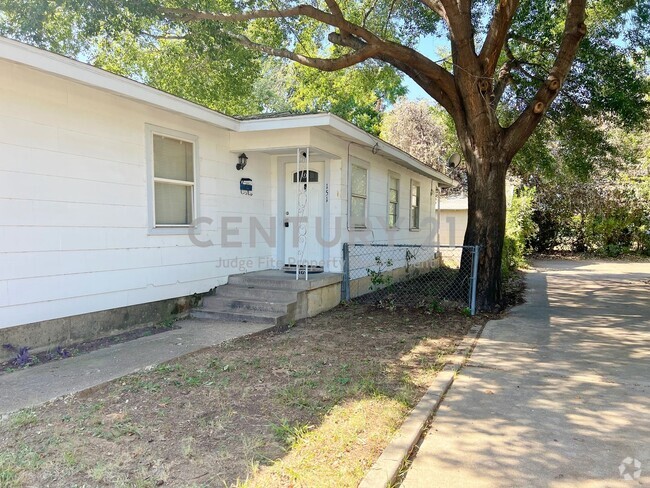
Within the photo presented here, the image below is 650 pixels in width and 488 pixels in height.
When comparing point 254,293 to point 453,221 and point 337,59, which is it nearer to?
point 337,59

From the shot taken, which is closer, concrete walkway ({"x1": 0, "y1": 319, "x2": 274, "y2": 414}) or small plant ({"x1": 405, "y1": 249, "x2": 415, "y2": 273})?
concrete walkway ({"x1": 0, "y1": 319, "x2": 274, "y2": 414})

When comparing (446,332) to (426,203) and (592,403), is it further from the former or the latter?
(426,203)

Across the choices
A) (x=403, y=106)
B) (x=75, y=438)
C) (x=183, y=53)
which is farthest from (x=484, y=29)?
(x=403, y=106)

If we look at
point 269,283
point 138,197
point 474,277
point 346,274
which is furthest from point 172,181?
point 474,277

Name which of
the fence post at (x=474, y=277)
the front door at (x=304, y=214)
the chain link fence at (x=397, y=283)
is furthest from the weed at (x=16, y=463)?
the fence post at (x=474, y=277)

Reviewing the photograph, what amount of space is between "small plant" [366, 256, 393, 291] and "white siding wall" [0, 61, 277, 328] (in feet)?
11.1

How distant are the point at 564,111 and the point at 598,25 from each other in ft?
6.02

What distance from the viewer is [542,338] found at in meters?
5.69

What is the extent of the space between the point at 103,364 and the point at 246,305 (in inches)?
93.8

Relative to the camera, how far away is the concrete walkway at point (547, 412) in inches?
103

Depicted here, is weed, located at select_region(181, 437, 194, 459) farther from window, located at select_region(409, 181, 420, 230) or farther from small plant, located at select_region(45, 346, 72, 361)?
window, located at select_region(409, 181, 420, 230)

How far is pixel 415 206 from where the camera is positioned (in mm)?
12469

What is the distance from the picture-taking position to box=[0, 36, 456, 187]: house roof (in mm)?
4039

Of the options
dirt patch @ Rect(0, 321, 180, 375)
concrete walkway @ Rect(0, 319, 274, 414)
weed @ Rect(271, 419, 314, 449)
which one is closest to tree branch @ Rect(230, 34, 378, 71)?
concrete walkway @ Rect(0, 319, 274, 414)
